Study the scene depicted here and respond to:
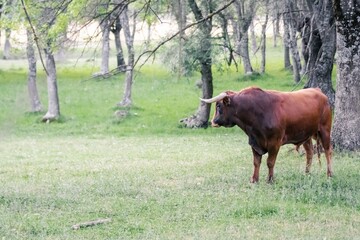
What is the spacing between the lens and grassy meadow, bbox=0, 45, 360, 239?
8617mm

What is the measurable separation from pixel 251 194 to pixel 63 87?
29.1 metres

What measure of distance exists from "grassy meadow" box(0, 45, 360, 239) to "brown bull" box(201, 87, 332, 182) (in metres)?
0.61

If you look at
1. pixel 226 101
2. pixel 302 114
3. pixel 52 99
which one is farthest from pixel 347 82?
pixel 52 99

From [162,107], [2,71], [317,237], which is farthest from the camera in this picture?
[2,71]

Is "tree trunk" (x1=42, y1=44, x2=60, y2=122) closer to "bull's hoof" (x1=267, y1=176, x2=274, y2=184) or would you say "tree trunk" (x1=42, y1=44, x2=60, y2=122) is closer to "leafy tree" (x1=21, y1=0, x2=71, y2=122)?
"leafy tree" (x1=21, y1=0, x2=71, y2=122)

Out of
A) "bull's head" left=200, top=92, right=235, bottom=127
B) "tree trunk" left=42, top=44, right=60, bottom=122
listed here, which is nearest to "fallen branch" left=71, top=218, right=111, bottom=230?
"bull's head" left=200, top=92, right=235, bottom=127

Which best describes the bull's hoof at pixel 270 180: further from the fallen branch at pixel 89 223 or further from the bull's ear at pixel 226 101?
the fallen branch at pixel 89 223

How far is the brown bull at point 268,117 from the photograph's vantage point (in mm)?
11984

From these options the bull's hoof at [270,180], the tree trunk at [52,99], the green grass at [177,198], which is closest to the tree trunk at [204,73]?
the tree trunk at [52,99]

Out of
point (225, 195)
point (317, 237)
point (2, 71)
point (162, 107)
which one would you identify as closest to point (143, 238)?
point (317, 237)

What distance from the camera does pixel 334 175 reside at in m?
12.5

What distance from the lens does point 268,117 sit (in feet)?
39.3

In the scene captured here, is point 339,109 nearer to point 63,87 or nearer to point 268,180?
point 268,180

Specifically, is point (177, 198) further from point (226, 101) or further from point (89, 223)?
point (226, 101)
